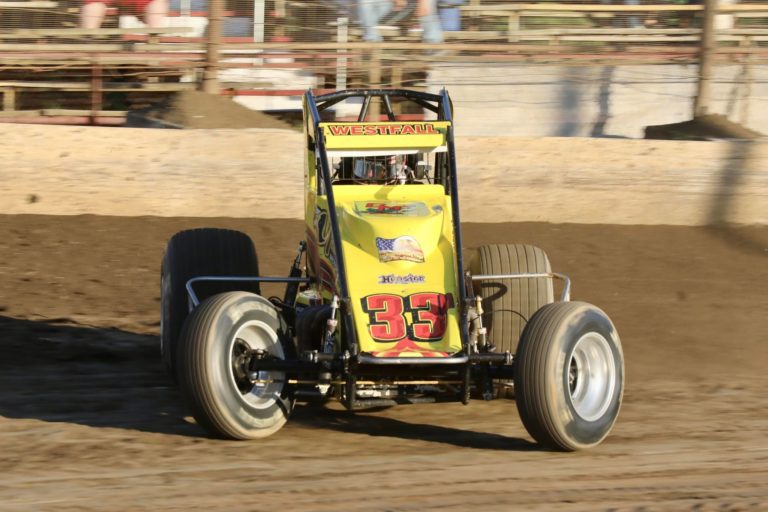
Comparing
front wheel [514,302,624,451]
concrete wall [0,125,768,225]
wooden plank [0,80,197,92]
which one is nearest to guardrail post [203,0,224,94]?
Answer: wooden plank [0,80,197,92]

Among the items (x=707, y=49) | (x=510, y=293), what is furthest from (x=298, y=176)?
(x=510, y=293)

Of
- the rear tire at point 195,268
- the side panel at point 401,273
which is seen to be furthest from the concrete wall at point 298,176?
the side panel at point 401,273

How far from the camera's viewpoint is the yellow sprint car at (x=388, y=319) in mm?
5996

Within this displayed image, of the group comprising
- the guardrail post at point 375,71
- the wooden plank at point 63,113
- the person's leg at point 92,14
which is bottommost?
the wooden plank at point 63,113

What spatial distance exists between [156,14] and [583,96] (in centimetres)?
440

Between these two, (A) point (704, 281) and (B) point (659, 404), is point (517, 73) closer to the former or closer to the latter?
(A) point (704, 281)

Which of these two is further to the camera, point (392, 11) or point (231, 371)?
point (392, 11)

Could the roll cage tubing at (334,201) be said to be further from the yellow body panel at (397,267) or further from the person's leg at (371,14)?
the person's leg at (371,14)

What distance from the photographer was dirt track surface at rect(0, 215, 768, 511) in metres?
5.35

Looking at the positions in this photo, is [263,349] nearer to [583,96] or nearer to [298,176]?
[298,176]

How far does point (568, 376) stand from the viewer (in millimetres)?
5984

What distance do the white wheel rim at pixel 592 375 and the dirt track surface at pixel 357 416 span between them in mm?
246

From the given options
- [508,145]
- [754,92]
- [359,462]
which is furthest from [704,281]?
[359,462]

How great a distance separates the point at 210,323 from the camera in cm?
603
